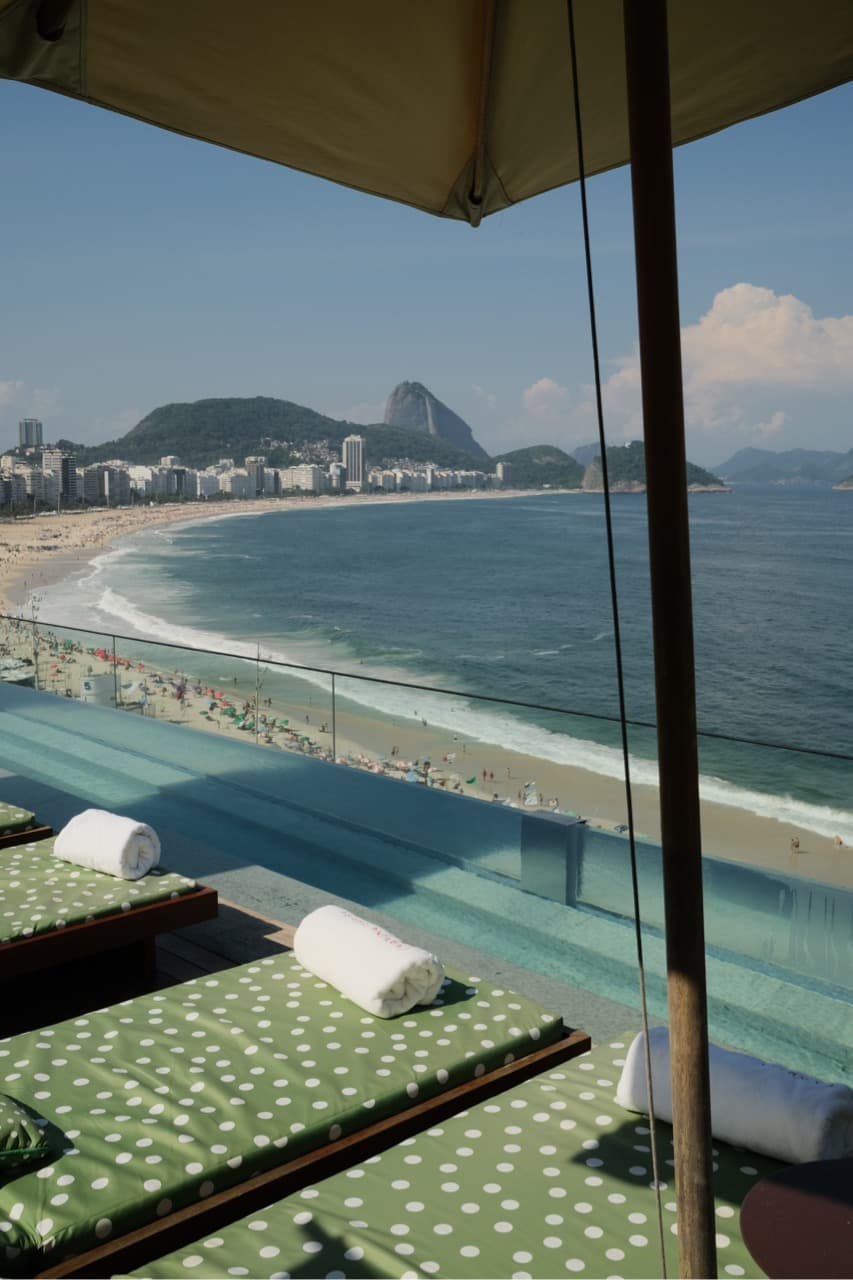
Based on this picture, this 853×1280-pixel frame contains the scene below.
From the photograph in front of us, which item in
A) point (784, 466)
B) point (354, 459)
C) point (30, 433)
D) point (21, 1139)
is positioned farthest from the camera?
point (784, 466)

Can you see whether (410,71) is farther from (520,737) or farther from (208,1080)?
(520,737)

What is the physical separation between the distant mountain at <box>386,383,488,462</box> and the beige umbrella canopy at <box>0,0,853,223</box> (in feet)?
200

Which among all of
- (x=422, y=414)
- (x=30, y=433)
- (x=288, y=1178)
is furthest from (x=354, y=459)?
(x=288, y=1178)

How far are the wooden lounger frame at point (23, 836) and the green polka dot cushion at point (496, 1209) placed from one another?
240 centimetres

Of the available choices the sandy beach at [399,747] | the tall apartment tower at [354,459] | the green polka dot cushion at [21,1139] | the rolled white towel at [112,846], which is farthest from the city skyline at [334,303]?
the green polka dot cushion at [21,1139]

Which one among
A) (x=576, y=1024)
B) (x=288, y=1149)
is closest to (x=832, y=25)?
(x=288, y=1149)

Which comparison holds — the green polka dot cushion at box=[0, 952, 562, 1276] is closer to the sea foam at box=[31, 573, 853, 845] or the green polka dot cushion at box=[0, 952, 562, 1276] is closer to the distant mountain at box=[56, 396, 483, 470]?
the sea foam at box=[31, 573, 853, 845]

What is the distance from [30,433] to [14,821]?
179ft

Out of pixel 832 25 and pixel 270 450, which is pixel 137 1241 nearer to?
pixel 832 25

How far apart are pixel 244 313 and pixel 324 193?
7.59 m

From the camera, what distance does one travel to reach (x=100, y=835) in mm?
3455

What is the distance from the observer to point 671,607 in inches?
33.7

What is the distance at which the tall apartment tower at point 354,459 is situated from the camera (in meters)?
65.1

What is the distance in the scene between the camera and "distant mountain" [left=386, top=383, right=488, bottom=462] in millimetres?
62812
